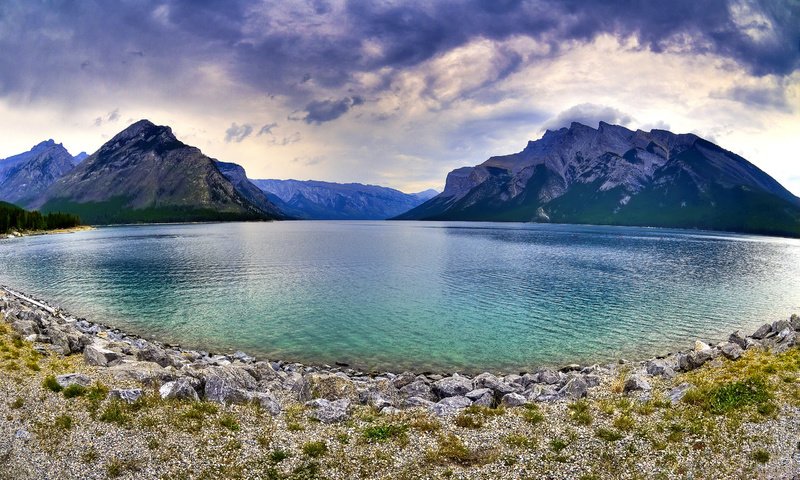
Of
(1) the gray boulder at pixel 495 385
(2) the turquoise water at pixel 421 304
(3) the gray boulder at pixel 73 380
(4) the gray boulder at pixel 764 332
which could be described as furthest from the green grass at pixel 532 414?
(4) the gray boulder at pixel 764 332

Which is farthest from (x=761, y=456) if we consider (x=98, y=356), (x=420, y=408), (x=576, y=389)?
(x=98, y=356)

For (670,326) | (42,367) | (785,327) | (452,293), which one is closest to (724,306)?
(670,326)

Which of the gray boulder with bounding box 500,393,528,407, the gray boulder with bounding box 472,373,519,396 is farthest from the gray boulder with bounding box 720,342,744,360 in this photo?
the gray boulder with bounding box 500,393,528,407

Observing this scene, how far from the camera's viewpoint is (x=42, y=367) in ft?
94.0

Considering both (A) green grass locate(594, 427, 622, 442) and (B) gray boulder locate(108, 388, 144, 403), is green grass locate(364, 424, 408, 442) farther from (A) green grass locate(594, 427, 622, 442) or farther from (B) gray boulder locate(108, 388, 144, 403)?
(B) gray boulder locate(108, 388, 144, 403)

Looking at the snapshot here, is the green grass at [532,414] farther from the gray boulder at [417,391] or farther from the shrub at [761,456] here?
the shrub at [761,456]

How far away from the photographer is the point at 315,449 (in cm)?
2016

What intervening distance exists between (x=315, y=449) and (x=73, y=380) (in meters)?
16.5

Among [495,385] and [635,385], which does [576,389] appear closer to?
[635,385]

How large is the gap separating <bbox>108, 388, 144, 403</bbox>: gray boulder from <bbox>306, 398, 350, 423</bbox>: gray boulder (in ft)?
31.9

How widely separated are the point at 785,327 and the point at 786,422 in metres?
24.7

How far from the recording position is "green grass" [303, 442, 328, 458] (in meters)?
20.0

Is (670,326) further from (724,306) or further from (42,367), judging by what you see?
(42,367)

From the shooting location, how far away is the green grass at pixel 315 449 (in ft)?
65.5
